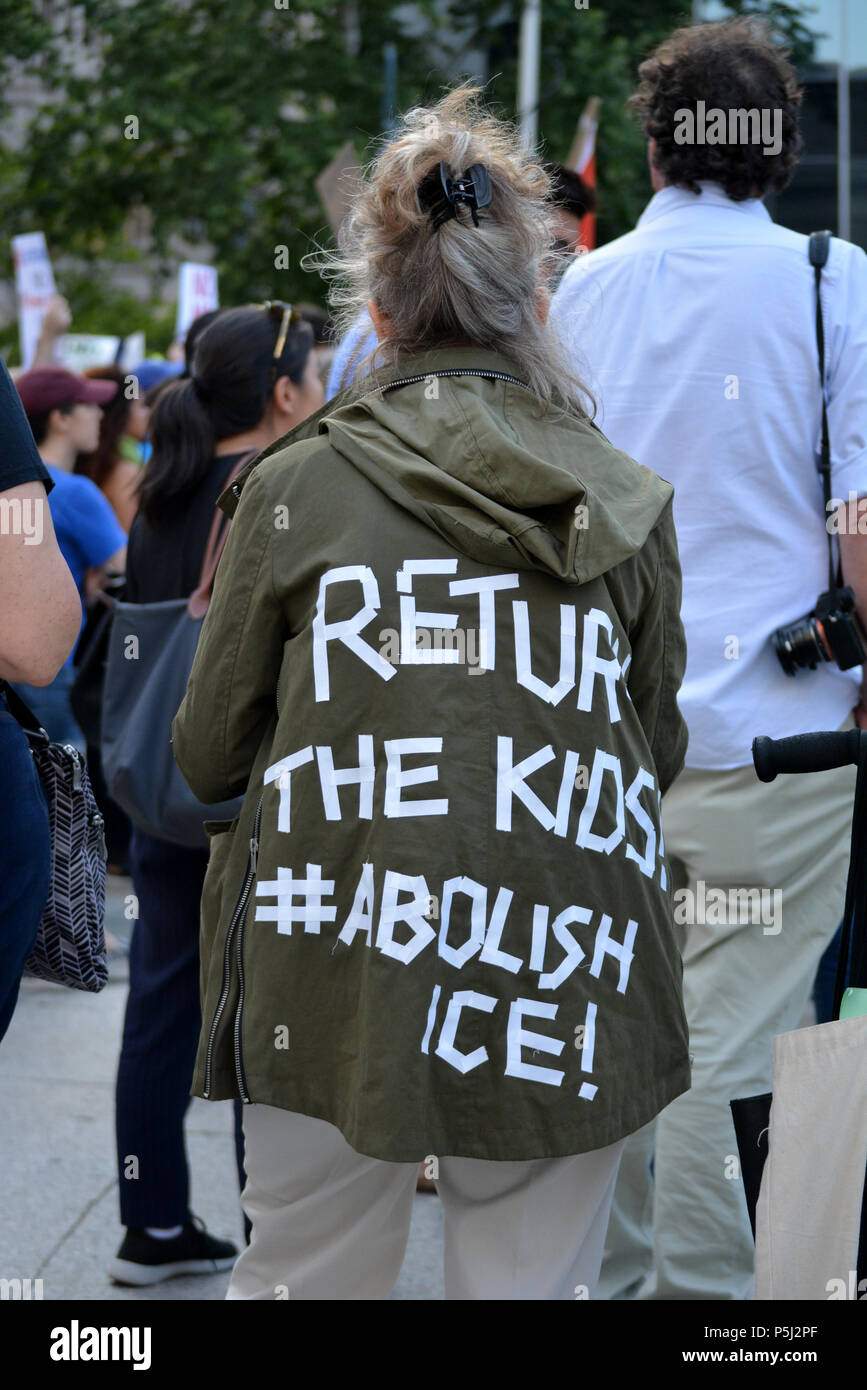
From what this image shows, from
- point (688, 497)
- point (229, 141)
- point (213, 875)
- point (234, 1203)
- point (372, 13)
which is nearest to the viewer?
point (213, 875)

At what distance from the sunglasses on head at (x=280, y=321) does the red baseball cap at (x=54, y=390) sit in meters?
2.72

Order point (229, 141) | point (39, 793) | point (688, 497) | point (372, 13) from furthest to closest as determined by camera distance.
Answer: point (372, 13), point (229, 141), point (688, 497), point (39, 793)

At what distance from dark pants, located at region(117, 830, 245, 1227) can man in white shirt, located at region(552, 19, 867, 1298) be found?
1.04m

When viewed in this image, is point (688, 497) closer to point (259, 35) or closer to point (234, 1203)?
point (234, 1203)

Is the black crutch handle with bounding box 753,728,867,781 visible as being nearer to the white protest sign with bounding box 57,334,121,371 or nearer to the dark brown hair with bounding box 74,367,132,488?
the dark brown hair with bounding box 74,367,132,488

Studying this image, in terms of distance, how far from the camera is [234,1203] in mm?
3889

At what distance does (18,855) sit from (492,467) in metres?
0.88

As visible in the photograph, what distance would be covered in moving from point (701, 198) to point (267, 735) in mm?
1565

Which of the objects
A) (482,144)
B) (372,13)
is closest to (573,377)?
(482,144)

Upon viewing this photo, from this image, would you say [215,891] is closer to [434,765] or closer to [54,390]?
[434,765]

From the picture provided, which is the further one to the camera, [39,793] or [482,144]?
[39,793]

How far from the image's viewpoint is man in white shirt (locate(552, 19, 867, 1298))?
295cm

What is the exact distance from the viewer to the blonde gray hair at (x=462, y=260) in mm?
2135
